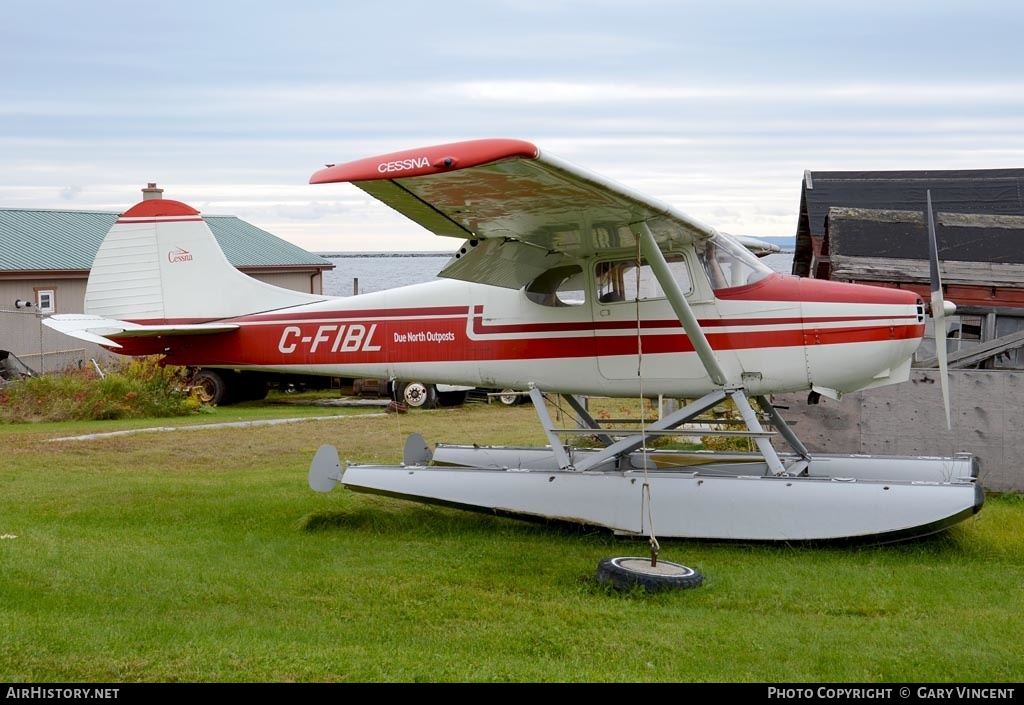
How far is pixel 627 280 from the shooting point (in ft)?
31.1

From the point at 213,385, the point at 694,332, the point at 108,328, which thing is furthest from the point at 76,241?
the point at 694,332

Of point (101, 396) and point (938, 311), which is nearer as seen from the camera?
point (938, 311)

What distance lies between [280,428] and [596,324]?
829 cm

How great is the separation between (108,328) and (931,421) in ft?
31.4

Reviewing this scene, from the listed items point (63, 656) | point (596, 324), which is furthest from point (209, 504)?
point (63, 656)

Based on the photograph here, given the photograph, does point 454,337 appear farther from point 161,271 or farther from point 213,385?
point 213,385

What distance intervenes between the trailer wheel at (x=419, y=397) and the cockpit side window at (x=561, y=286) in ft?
37.8

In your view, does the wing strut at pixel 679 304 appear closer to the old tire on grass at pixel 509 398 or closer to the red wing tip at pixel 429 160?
the red wing tip at pixel 429 160

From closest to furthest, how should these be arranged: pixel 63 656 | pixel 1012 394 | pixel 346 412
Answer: pixel 63 656 → pixel 1012 394 → pixel 346 412

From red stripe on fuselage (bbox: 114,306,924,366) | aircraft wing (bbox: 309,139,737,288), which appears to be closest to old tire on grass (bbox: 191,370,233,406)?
red stripe on fuselage (bbox: 114,306,924,366)

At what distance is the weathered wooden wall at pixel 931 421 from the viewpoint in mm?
10695

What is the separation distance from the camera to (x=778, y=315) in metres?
9.08

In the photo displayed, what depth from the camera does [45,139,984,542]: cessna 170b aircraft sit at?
322 inches
